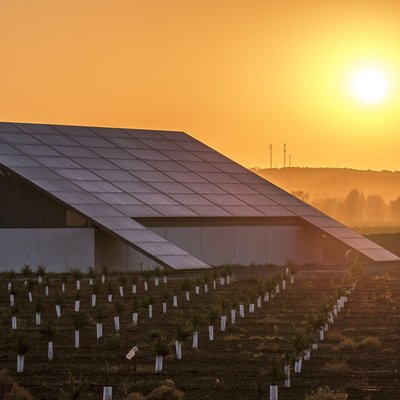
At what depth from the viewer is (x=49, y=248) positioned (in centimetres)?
6769

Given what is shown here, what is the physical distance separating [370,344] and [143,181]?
41750 millimetres

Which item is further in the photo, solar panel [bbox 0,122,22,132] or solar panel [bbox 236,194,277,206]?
solar panel [bbox 0,122,22,132]

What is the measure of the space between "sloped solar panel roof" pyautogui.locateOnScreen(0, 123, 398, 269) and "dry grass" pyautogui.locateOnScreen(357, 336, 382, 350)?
88.0ft

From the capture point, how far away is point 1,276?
206 ft

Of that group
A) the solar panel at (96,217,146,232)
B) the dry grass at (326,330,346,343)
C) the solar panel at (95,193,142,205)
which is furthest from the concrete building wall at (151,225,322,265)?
the dry grass at (326,330,346,343)

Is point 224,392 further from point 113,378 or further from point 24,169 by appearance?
point 24,169

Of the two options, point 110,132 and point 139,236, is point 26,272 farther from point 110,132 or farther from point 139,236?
point 110,132

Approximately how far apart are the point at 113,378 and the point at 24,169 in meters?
41.8

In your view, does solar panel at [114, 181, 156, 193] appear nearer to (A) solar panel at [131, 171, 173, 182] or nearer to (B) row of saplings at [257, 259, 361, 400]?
(A) solar panel at [131, 171, 173, 182]

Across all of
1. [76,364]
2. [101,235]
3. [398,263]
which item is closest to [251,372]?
[76,364]

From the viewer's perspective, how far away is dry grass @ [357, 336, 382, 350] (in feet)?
118

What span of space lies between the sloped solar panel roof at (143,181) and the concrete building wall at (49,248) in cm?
170

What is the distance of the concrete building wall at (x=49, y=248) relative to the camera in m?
67.2

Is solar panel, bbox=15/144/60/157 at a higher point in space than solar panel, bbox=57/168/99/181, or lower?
higher
